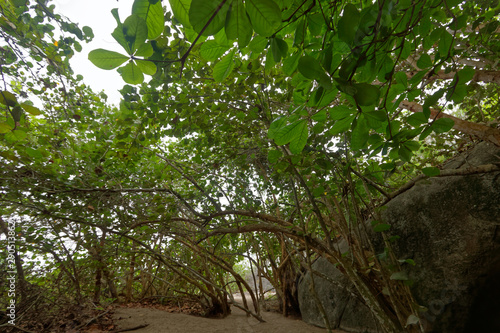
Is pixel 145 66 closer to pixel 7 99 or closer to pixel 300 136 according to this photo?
pixel 300 136

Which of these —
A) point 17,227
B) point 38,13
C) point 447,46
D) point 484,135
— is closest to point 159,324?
→ point 17,227

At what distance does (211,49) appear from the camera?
0.61m

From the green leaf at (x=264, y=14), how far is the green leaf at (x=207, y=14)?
0.06m

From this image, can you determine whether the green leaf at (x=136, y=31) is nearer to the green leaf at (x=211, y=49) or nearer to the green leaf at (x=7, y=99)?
the green leaf at (x=211, y=49)

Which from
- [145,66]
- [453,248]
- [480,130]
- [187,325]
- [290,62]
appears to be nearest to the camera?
[145,66]

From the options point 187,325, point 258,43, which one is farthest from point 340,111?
point 187,325

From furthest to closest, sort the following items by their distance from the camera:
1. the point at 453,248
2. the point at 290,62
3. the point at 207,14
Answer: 1. the point at 453,248
2. the point at 290,62
3. the point at 207,14

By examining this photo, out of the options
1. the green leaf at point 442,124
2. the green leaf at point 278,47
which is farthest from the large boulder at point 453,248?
the green leaf at point 278,47

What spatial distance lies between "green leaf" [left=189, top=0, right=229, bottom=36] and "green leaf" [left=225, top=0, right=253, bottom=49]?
1cm

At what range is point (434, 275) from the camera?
6.49 ft

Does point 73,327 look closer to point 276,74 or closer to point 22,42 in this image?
point 22,42

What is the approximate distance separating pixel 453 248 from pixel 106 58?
2.93m

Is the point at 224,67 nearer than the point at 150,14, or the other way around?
the point at 150,14

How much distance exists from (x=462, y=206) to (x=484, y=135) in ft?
2.75
